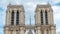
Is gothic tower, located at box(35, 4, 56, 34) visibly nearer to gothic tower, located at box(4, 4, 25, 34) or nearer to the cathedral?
the cathedral

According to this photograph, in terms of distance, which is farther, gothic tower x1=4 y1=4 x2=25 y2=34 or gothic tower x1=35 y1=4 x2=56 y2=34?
gothic tower x1=4 y1=4 x2=25 y2=34

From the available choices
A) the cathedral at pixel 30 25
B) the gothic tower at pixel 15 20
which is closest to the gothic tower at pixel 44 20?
the cathedral at pixel 30 25

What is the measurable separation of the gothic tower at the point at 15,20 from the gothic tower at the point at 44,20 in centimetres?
445

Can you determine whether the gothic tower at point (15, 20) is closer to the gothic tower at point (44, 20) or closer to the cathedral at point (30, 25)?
the cathedral at point (30, 25)

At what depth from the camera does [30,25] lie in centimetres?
5578

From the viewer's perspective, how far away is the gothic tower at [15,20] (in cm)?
5406

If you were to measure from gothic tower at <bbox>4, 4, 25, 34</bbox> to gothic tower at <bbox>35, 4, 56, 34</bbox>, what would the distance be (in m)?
4.45

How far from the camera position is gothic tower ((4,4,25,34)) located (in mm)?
54062

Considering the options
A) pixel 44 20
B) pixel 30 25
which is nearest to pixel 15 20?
pixel 30 25

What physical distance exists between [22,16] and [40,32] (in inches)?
300

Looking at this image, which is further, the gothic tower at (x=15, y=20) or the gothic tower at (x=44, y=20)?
the gothic tower at (x=15, y=20)

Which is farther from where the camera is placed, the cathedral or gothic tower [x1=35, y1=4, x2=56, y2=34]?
the cathedral

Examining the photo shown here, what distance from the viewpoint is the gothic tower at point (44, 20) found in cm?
5386

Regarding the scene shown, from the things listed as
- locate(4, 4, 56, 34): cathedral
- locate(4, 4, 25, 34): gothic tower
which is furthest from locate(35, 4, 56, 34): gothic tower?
locate(4, 4, 25, 34): gothic tower
